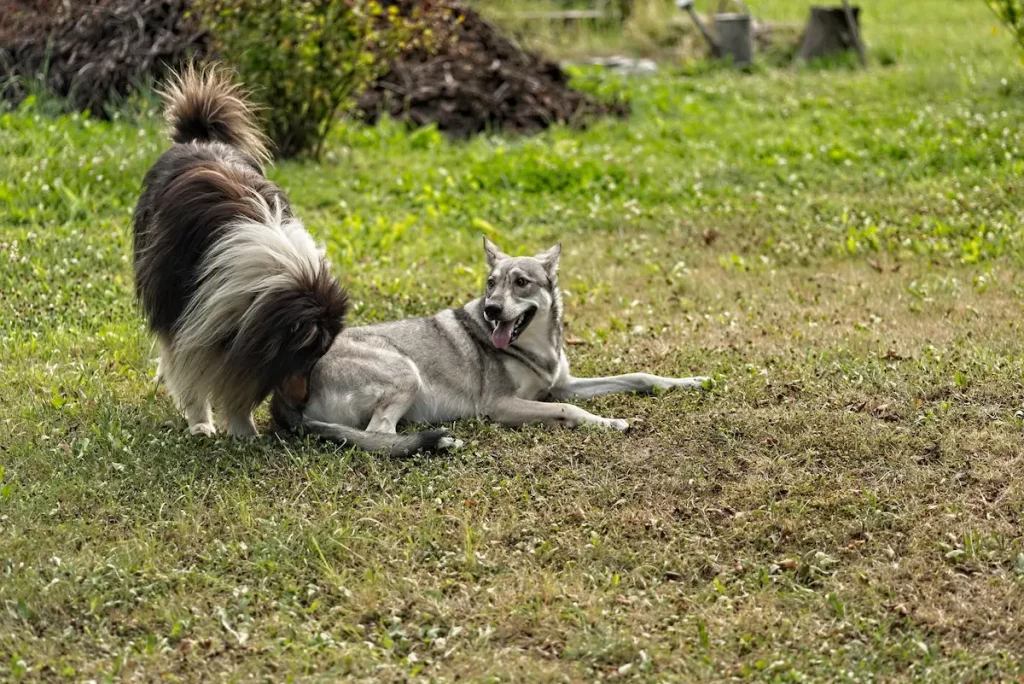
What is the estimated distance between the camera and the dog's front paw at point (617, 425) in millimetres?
6512

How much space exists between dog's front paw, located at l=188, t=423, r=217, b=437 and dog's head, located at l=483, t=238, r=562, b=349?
158cm

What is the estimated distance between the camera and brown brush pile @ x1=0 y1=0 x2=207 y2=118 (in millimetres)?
12461

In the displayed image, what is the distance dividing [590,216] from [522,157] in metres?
1.41

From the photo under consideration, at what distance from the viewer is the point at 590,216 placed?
10.9m

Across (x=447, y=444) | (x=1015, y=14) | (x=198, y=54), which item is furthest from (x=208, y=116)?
(x=1015, y=14)

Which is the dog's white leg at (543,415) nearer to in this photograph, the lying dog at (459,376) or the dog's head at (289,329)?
the lying dog at (459,376)

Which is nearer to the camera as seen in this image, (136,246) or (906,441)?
(906,441)

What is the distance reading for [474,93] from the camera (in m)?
13.4

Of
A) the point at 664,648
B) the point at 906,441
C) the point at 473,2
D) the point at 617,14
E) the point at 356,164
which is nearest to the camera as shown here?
the point at 664,648

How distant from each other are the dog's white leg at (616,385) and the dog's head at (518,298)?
396 millimetres

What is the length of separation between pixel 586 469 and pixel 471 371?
45.6 inches

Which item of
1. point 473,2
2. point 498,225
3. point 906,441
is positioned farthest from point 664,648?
point 473,2

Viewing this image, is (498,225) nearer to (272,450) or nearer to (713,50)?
(272,450)

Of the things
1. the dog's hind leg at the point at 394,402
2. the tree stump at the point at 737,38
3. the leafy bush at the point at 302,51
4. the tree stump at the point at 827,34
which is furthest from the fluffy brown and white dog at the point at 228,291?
the tree stump at the point at 827,34
